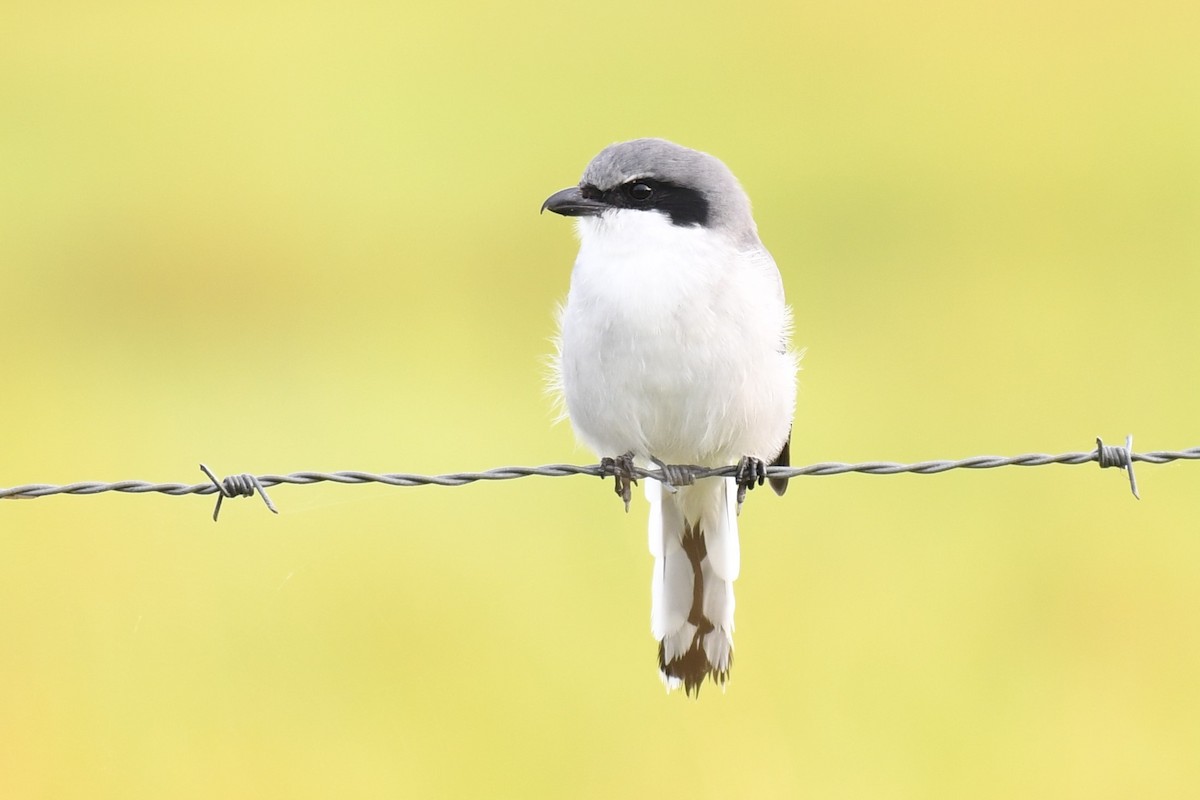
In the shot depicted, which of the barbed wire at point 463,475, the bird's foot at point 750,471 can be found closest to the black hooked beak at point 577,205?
the bird's foot at point 750,471

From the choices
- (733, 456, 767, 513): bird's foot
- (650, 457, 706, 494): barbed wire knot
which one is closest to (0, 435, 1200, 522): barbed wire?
(733, 456, 767, 513): bird's foot

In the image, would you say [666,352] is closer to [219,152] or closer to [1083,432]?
[1083,432]

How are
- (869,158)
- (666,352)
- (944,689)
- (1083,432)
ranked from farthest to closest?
(869,158)
(1083,432)
(944,689)
(666,352)

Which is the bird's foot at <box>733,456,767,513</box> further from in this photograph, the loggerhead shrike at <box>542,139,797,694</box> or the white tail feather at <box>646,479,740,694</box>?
the white tail feather at <box>646,479,740,694</box>

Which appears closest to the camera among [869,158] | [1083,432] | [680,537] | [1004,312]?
[680,537]

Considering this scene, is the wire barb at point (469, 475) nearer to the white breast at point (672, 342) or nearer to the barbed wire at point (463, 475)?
the barbed wire at point (463, 475)

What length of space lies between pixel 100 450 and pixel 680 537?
4.77m

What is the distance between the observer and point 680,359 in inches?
223

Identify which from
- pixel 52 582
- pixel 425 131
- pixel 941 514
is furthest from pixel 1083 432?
pixel 425 131

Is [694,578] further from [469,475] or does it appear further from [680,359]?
[469,475]

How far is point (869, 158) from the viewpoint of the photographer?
14.6 meters

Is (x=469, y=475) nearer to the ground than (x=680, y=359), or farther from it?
nearer to the ground

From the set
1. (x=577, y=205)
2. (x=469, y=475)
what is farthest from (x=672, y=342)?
(x=469, y=475)

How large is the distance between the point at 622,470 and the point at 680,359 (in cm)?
61
